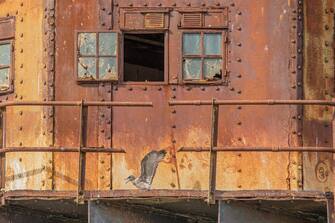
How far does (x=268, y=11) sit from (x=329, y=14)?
0.84m

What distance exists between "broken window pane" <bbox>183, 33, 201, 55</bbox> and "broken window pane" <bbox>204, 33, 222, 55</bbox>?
0.10m

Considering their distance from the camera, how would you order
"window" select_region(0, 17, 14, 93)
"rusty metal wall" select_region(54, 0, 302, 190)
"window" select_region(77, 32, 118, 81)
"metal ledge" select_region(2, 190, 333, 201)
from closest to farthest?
"metal ledge" select_region(2, 190, 333, 201) → "rusty metal wall" select_region(54, 0, 302, 190) → "window" select_region(77, 32, 118, 81) → "window" select_region(0, 17, 14, 93)

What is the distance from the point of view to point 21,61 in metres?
16.1

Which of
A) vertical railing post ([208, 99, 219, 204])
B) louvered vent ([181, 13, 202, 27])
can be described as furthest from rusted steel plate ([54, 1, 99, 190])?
vertical railing post ([208, 99, 219, 204])

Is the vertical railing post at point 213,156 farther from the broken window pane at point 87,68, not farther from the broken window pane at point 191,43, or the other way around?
the broken window pane at point 87,68

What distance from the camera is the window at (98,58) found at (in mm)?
15543

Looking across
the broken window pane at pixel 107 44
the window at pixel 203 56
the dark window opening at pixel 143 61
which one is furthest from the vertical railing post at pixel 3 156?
the window at pixel 203 56

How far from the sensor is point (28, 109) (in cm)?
1590

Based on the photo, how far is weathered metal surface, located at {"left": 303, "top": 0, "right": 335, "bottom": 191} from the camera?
50.2 ft

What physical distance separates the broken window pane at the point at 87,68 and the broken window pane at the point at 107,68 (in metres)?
0.08

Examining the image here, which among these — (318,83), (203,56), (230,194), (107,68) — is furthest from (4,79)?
(318,83)

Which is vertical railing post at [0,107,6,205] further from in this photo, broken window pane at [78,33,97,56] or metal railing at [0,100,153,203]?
broken window pane at [78,33,97,56]

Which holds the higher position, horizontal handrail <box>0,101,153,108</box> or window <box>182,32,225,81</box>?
window <box>182,32,225,81</box>

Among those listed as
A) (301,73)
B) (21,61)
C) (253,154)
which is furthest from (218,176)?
(21,61)
